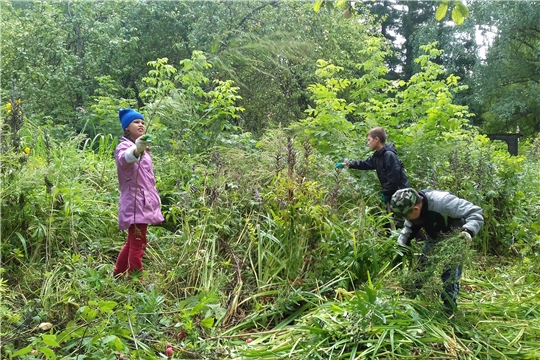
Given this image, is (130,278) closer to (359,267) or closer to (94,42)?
(359,267)

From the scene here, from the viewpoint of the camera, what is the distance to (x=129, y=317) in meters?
2.65

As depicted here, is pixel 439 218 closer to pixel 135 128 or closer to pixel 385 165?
pixel 385 165

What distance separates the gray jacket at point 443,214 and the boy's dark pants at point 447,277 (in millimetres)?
118

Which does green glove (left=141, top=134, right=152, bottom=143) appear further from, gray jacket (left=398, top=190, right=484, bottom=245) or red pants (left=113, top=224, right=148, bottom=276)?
gray jacket (left=398, top=190, right=484, bottom=245)

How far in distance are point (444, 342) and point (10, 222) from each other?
12.0ft

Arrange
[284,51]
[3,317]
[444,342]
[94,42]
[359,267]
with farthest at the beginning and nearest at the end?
[94,42] → [284,51] → [359,267] → [3,317] → [444,342]

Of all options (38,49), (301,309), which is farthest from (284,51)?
(301,309)

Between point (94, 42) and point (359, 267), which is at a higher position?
point (94, 42)

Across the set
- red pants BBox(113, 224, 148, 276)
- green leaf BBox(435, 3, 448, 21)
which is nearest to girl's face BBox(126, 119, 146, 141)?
red pants BBox(113, 224, 148, 276)

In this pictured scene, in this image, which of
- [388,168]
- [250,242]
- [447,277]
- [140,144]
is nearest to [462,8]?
[447,277]

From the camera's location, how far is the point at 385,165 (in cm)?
487

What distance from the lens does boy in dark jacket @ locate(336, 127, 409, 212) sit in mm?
4738

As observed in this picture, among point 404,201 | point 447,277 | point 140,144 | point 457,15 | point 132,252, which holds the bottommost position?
point 132,252

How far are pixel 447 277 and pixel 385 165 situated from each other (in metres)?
1.95
